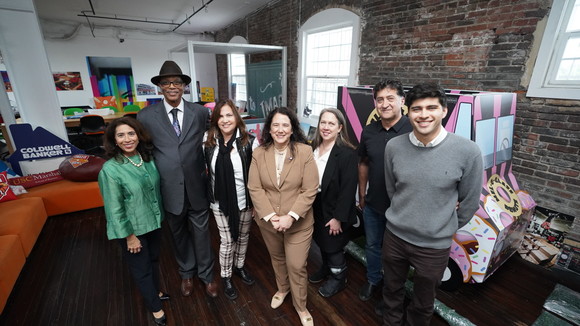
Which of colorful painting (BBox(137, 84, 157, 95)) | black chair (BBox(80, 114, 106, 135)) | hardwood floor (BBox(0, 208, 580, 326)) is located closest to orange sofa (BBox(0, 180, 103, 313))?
hardwood floor (BBox(0, 208, 580, 326))

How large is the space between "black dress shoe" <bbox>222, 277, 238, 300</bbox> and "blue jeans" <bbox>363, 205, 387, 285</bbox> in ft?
3.92

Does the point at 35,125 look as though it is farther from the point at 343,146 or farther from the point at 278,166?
the point at 343,146

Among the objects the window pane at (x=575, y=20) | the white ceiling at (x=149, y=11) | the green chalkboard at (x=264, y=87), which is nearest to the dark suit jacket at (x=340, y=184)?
the window pane at (x=575, y=20)

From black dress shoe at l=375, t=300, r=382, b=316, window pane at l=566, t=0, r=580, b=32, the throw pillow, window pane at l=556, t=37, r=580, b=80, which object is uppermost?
window pane at l=566, t=0, r=580, b=32

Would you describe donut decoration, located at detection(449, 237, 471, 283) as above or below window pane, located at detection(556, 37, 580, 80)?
below

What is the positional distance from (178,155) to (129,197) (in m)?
0.42

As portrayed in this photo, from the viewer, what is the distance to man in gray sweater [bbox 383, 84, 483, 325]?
1454 millimetres

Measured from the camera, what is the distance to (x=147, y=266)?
1910 millimetres

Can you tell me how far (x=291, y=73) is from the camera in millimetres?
5918

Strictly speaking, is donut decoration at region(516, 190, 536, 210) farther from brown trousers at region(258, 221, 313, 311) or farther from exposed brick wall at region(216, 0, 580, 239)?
brown trousers at region(258, 221, 313, 311)

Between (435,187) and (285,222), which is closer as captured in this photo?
(435,187)

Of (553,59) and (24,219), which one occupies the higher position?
(553,59)

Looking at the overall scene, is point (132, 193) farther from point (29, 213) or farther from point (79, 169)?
point (79, 169)

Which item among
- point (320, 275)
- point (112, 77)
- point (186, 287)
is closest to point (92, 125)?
point (112, 77)
